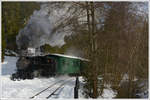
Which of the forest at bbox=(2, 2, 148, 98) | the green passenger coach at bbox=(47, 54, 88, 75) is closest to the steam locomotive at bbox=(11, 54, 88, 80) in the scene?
the green passenger coach at bbox=(47, 54, 88, 75)

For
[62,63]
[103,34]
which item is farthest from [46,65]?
[103,34]

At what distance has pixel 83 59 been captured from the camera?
8.16m

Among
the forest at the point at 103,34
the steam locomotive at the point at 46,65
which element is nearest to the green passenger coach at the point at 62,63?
the steam locomotive at the point at 46,65

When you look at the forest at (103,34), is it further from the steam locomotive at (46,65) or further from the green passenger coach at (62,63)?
the green passenger coach at (62,63)

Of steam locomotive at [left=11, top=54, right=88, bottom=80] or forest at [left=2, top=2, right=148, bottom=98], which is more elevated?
forest at [left=2, top=2, right=148, bottom=98]

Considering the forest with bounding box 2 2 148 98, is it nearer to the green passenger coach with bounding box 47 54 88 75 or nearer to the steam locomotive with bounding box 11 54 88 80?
the steam locomotive with bounding box 11 54 88 80

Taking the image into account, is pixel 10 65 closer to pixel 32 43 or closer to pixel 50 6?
pixel 32 43

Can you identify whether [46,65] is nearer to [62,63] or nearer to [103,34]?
[62,63]

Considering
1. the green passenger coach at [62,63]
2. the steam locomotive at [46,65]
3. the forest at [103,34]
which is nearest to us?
the forest at [103,34]

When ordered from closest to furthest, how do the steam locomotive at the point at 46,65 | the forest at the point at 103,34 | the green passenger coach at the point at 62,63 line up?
the forest at the point at 103,34 < the steam locomotive at the point at 46,65 < the green passenger coach at the point at 62,63

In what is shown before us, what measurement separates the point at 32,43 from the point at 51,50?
2.20m

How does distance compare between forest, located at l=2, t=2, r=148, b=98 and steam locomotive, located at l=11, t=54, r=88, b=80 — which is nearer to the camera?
forest, located at l=2, t=2, r=148, b=98

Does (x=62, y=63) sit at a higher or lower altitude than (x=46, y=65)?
higher

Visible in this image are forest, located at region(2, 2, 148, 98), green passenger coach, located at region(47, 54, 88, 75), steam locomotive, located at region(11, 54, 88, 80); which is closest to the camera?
forest, located at region(2, 2, 148, 98)
